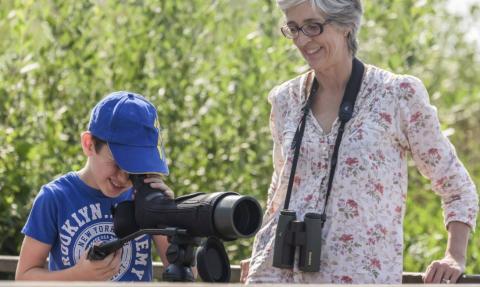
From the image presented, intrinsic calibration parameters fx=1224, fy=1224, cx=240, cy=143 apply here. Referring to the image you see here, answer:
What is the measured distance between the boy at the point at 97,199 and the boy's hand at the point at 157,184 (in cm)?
4

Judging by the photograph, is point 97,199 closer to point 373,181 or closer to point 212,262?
point 212,262

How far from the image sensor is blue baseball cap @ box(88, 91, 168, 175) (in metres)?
3.35

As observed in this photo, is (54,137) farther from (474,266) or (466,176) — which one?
(466,176)

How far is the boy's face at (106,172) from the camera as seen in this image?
344 centimetres

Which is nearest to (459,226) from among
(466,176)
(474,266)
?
(466,176)

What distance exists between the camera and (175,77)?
634cm

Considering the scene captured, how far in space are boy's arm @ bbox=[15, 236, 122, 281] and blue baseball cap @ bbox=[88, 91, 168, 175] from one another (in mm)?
261

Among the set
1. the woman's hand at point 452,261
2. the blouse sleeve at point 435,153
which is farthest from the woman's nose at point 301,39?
the woman's hand at point 452,261

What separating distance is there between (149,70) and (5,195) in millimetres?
1121

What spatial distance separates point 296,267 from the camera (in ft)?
12.0

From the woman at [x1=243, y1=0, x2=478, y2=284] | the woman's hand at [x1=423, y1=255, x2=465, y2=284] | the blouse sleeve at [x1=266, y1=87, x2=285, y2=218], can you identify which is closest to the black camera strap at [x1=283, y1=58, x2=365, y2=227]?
the woman at [x1=243, y1=0, x2=478, y2=284]

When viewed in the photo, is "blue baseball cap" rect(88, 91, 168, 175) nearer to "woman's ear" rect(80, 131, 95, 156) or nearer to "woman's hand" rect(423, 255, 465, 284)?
"woman's ear" rect(80, 131, 95, 156)

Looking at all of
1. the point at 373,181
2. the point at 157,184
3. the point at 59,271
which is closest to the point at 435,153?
the point at 373,181

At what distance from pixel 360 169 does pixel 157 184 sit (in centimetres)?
70
